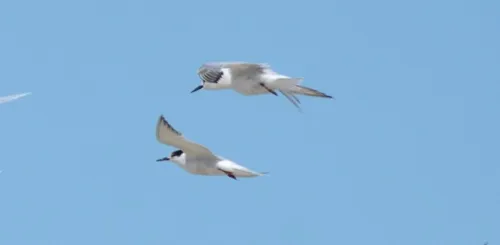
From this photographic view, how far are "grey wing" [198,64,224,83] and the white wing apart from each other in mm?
1120

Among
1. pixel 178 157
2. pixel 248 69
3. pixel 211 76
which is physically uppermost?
pixel 248 69

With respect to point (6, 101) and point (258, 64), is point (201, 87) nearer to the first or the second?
point (258, 64)

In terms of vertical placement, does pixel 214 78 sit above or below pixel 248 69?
below

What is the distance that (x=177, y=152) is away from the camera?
18109mm

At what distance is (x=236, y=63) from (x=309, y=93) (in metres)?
1.29

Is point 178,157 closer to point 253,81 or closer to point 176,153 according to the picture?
point 176,153

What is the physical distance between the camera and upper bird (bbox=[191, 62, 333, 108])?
16859 millimetres

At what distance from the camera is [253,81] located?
17.2 metres

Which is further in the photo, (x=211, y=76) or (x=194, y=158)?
(x=211, y=76)

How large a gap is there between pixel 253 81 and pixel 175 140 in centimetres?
150

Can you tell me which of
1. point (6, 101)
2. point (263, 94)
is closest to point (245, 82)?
point (263, 94)

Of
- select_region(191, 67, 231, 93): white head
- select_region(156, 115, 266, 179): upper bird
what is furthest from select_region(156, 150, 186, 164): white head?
select_region(191, 67, 231, 93): white head

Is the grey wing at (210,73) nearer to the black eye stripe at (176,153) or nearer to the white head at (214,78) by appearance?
the white head at (214,78)

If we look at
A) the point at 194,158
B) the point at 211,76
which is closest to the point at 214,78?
the point at 211,76
